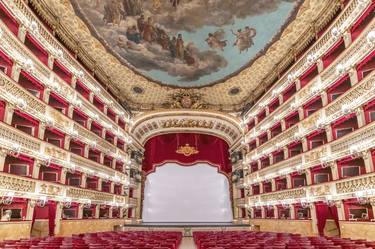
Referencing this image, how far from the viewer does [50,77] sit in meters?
17.2

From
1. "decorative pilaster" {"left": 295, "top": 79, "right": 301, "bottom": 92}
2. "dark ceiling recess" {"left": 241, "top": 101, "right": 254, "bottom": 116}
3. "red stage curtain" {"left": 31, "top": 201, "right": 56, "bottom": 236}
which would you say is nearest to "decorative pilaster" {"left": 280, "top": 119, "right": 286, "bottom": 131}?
"decorative pilaster" {"left": 295, "top": 79, "right": 301, "bottom": 92}

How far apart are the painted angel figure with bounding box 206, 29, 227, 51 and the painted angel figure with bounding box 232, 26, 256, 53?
30.4 inches

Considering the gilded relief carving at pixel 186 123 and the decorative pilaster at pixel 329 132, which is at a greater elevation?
the gilded relief carving at pixel 186 123

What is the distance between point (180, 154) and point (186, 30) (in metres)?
15.6

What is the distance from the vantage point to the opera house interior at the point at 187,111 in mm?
13672

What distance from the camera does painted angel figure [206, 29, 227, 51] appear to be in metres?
19.2

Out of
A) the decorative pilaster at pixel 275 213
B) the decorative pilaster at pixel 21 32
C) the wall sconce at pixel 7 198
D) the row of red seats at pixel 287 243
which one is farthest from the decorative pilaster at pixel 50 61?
the decorative pilaster at pixel 275 213

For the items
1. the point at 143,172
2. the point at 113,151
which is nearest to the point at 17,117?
the point at 113,151

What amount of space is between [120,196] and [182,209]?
828 cm

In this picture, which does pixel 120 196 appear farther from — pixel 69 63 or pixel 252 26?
pixel 252 26

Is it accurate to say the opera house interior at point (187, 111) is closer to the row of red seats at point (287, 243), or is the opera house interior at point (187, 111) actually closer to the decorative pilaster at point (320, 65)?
the decorative pilaster at point (320, 65)

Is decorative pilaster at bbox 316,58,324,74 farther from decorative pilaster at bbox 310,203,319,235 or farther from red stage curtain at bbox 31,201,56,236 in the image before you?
red stage curtain at bbox 31,201,56,236

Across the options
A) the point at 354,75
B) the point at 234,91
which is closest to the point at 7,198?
the point at 354,75

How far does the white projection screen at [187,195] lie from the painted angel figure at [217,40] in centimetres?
1541
